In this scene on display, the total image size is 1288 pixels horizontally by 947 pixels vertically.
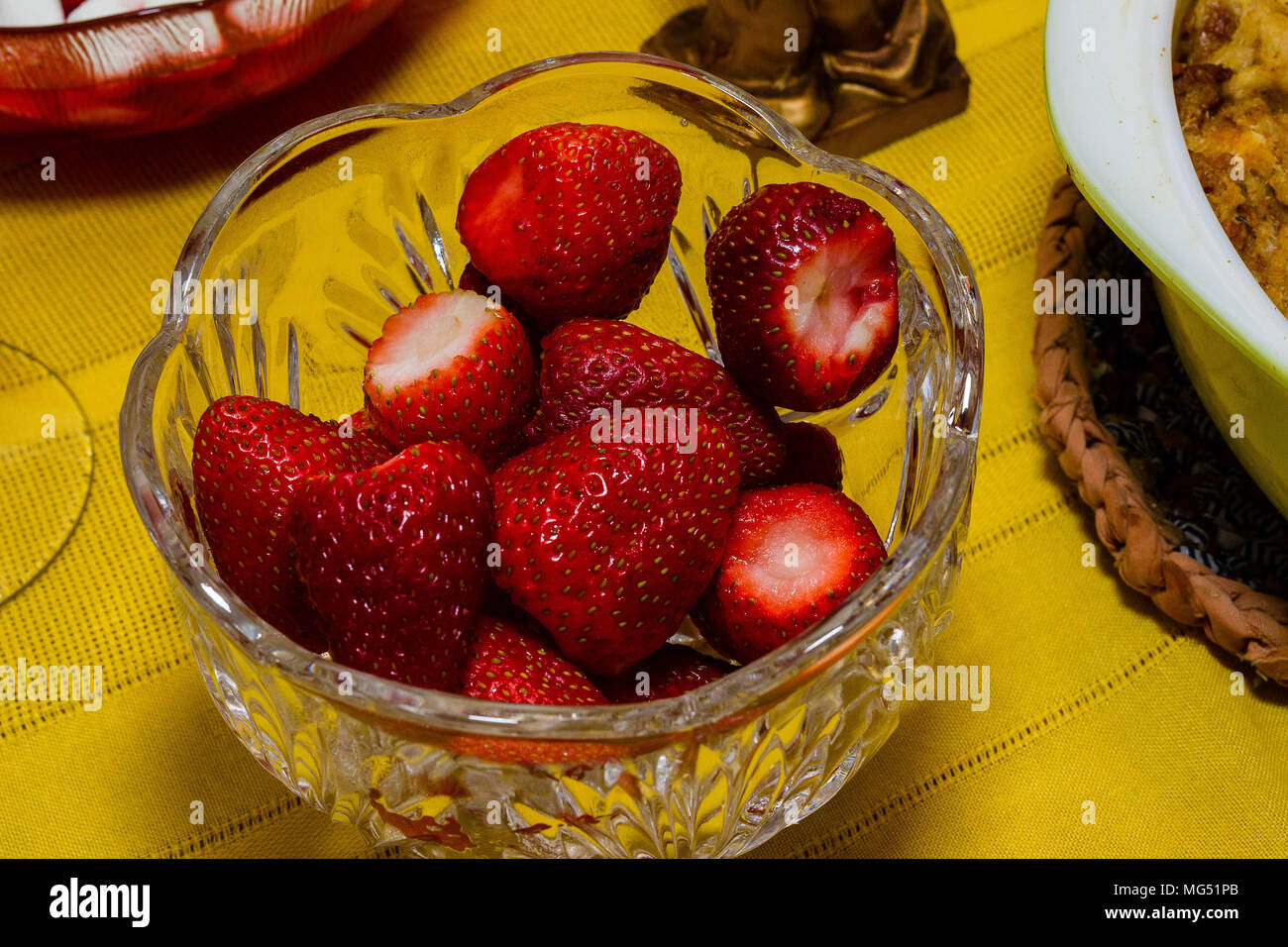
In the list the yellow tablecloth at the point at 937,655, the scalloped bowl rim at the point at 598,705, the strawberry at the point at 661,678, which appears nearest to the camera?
the scalloped bowl rim at the point at 598,705

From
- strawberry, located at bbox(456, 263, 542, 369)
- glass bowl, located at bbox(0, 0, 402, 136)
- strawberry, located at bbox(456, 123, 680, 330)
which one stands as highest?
glass bowl, located at bbox(0, 0, 402, 136)

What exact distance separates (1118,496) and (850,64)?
15.2 inches

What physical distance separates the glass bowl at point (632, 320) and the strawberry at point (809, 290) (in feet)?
0.11

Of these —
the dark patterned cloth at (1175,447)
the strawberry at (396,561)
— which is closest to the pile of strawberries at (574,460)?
the strawberry at (396,561)

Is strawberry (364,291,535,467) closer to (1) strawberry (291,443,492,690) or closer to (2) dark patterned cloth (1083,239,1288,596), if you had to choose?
(1) strawberry (291,443,492,690)

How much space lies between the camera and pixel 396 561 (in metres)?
0.51

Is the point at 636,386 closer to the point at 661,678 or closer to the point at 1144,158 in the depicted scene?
the point at 661,678

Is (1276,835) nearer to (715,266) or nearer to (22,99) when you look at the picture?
(715,266)

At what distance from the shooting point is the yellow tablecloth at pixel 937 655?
680 millimetres

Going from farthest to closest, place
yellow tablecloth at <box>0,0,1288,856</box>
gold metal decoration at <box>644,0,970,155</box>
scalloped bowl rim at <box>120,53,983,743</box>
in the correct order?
1. gold metal decoration at <box>644,0,970,155</box>
2. yellow tablecloth at <box>0,0,1288,856</box>
3. scalloped bowl rim at <box>120,53,983,743</box>

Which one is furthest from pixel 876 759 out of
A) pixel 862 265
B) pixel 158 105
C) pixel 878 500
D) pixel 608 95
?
pixel 158 105

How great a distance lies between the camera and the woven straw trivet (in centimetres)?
69

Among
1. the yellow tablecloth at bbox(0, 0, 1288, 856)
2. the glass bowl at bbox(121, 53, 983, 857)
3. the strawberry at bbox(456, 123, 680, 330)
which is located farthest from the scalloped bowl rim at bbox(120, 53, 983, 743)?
A: the yellow tablecloth at bbox(0, 0, 1288, 856)

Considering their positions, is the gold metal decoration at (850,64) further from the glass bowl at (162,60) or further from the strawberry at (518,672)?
the strawberry at (518,672)
